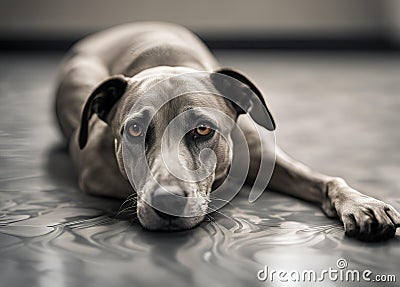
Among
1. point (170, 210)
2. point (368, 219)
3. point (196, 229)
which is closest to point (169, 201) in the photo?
point (170, 210)

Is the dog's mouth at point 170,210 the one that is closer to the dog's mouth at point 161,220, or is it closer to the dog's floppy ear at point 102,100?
the dog's mouth at point 161,220

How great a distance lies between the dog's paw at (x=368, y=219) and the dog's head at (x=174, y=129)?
0.39m

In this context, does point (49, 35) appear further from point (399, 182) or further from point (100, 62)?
point (399, 182)

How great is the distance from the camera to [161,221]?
6.13 ft

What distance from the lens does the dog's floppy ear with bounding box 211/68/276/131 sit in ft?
7.09

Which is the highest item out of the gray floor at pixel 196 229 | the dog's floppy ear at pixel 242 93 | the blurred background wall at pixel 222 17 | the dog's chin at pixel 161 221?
the dog's floppy ear at pixel 242 93

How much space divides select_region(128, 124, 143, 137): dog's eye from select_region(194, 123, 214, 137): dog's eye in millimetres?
162

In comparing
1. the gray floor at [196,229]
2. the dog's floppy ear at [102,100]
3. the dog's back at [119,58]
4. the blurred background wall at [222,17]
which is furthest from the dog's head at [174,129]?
the blurred background wall at [222,17]

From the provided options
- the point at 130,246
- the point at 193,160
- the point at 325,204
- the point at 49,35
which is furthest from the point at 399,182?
the point at 49,35

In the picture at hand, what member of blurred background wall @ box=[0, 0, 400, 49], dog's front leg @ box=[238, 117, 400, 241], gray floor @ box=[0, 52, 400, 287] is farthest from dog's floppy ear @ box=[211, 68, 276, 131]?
blurred background wall @ box=[0, 0, 400, 49]

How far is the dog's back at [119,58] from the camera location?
99.6 inches

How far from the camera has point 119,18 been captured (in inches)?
232

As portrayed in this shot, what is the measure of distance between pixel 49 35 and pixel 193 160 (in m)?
4.26

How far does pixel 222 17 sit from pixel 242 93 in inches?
153
